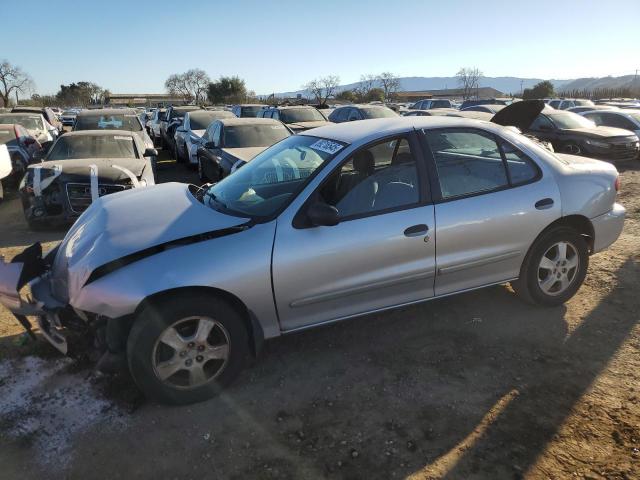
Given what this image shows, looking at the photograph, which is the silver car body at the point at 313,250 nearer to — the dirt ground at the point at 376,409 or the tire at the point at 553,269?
the tire at the point at 553,269

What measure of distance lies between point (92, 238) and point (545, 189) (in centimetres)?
351

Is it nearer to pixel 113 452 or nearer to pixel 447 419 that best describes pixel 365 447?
pixel 447 419

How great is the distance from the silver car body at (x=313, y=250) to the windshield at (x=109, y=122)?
798cm

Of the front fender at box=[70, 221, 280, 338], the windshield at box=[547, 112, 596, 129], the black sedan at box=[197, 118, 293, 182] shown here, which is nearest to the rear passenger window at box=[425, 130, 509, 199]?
the front fender at box=[70, 221, 280, 338]

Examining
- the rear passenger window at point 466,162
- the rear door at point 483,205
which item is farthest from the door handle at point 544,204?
the rear passenger window at point 466,162

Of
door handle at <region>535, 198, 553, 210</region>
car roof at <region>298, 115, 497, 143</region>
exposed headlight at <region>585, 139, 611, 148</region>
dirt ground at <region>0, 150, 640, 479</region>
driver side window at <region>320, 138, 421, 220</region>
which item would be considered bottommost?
dirt ground at <region>0, 150, 640, 479</region>

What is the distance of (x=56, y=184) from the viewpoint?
664cm

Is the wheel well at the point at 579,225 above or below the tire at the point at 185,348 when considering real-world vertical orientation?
above

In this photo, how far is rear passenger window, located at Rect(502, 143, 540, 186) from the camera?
384 cm

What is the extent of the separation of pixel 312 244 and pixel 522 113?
11.4 feet

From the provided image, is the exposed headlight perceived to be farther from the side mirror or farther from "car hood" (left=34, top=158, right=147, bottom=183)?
the side mirror

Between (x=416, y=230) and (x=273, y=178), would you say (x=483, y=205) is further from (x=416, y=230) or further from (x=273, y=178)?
(x=273, y=178)

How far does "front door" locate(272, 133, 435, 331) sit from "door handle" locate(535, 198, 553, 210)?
40.1 inches

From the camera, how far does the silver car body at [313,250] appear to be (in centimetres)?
291
